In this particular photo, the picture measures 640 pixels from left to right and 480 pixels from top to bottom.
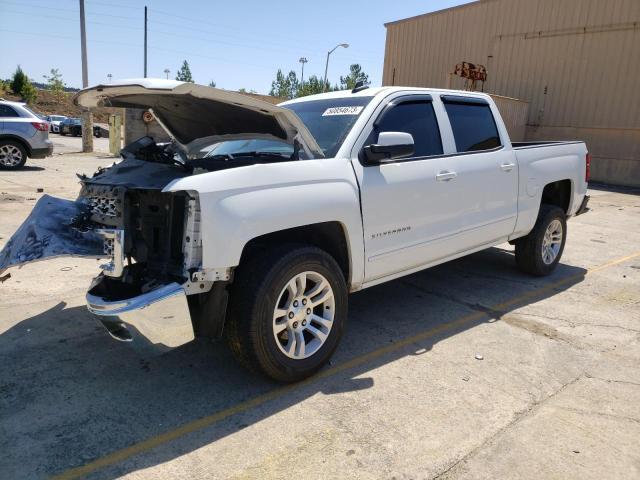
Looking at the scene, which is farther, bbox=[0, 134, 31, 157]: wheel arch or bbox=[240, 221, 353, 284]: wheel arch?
bbox=[0, 134, 31, 157]: wheel arch

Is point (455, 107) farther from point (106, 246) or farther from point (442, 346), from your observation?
point (106, 246)

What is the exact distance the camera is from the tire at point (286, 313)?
3012mm

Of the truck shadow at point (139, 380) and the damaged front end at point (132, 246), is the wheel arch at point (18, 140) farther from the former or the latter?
the damaged front end at point (132, 246)

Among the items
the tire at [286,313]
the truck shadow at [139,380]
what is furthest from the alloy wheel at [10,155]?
the tire at [286,313]

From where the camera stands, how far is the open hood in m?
3.01

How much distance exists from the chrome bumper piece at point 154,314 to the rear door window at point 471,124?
9.48 ft

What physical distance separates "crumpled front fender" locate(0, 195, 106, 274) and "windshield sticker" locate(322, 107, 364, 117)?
1.98 metres

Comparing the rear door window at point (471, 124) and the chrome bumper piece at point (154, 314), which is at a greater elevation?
the rear door window at point (471, 124)

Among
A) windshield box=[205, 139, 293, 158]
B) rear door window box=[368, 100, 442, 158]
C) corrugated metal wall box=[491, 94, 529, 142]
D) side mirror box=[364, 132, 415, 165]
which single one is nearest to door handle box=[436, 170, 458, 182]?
rear door window box=[368, 100, 442, 158]

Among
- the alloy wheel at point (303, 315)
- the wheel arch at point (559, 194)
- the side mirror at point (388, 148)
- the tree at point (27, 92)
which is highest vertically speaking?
the tree at point (27, 92)

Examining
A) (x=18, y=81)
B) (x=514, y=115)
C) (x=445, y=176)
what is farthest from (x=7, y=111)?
(x=18, y=81)

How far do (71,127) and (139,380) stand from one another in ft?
133

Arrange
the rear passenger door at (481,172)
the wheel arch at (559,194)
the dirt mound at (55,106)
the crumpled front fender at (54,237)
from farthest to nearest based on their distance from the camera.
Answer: the dirt mound at (55,106) → the wheel arch at (559,194) → the rear passenger door at (481,172) → the crumpled front fender at (54,237)

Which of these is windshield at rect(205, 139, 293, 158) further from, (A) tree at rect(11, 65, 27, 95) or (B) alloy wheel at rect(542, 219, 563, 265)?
(A) tree at rect(11, 65, 27, 95)
